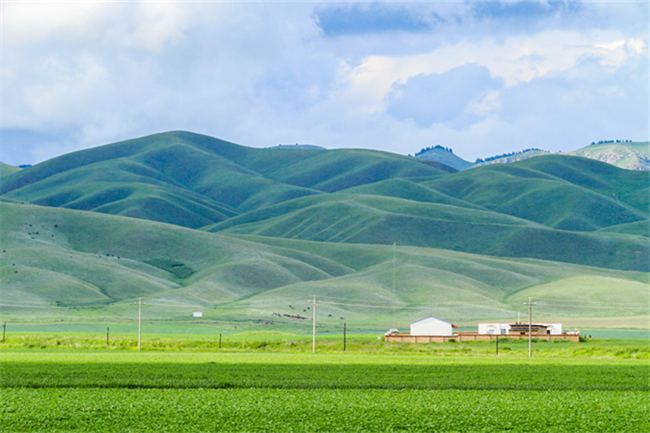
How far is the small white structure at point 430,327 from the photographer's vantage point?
84062 mm

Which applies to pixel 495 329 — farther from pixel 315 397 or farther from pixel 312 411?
pixel 312 411

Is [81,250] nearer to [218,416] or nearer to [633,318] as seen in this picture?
[633,318]

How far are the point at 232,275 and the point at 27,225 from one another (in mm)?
59848

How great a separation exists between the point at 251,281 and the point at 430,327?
245 feet

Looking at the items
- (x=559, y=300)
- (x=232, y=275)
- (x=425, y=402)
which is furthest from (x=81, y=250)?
(x=425, y=402)

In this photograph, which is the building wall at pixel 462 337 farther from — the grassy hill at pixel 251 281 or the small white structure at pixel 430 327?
the grassy hill at pixel 251 281

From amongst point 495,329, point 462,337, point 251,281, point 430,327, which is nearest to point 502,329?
point 495,329

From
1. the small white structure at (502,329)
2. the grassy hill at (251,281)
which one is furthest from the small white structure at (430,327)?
the grassy hill at (251,281)

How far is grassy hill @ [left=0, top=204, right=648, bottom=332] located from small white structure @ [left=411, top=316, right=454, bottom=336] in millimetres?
28358

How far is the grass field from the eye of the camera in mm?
22562

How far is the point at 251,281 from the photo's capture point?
6048 inches

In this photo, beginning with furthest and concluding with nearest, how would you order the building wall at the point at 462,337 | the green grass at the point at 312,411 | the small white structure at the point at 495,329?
the small white structure at the point at 495,329 < the building wall at the point at 462,337 < the green grass at the point at 312,411

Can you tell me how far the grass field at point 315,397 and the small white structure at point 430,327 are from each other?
42.0 metres

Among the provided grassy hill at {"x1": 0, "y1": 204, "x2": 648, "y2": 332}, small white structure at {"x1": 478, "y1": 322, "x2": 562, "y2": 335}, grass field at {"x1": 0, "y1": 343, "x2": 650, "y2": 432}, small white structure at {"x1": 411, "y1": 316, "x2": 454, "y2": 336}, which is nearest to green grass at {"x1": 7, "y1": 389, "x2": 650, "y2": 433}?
grass field at {"x1": 0, "y1": 343, "x2": 650, "y2": 432}
